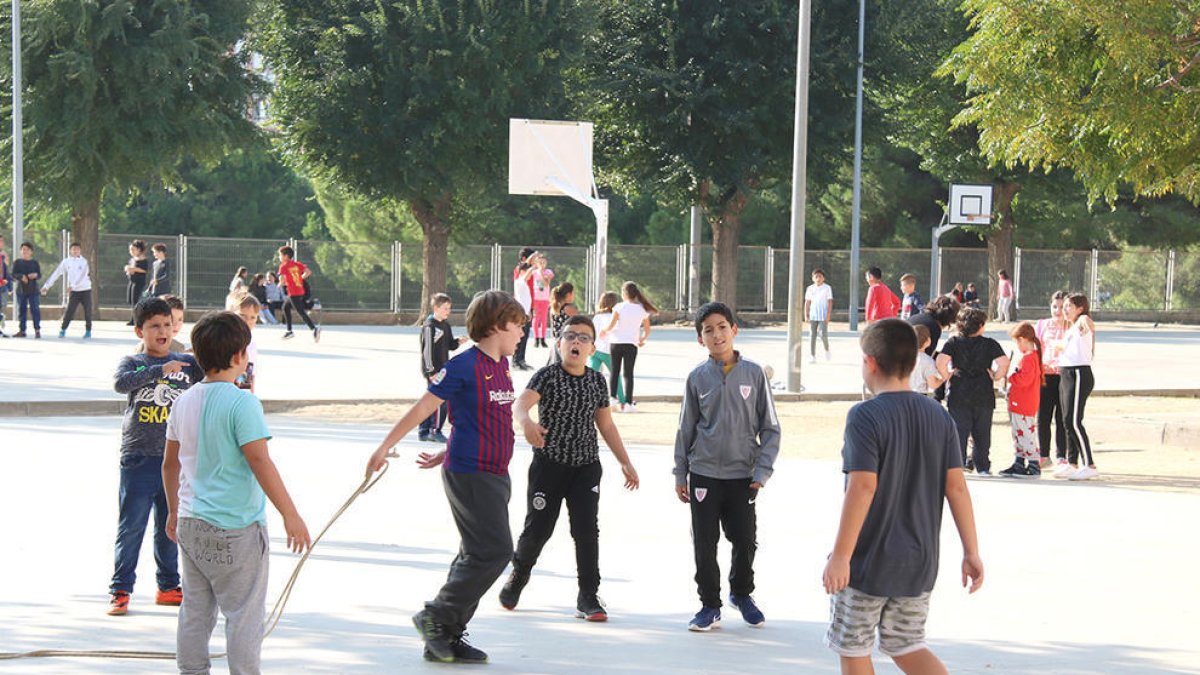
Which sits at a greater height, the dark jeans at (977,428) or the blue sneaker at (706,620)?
the dark jeans at (977,428)

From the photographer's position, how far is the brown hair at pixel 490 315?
6.79 m

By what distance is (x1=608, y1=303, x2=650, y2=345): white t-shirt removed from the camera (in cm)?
1800

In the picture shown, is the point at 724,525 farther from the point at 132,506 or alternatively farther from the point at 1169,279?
the point at 1169,279

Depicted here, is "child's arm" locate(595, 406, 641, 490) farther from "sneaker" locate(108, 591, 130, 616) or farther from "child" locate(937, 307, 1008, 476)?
"child" locate(937, 307, 1008, 476)

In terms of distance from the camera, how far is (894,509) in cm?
508

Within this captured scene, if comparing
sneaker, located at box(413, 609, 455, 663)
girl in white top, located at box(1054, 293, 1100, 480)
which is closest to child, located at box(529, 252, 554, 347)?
girl in white top, located at box(1054, 293, 1100, 480)

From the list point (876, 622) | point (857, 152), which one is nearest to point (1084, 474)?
point (876, 622)

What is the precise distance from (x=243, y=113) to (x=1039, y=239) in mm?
25594

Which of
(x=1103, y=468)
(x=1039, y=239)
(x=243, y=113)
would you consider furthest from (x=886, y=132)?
(x=1103, y=468)

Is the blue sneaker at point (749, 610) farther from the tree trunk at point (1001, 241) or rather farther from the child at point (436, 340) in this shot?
the tree trunk at point (1001, 241)

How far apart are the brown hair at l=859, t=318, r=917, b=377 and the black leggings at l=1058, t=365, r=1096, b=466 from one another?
Result: 9114mm

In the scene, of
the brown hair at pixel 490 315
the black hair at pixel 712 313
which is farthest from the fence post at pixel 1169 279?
the brown hair at pixel 490 315

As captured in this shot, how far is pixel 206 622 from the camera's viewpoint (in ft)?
18.2

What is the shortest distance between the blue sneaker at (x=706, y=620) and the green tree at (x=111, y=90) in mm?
30840
